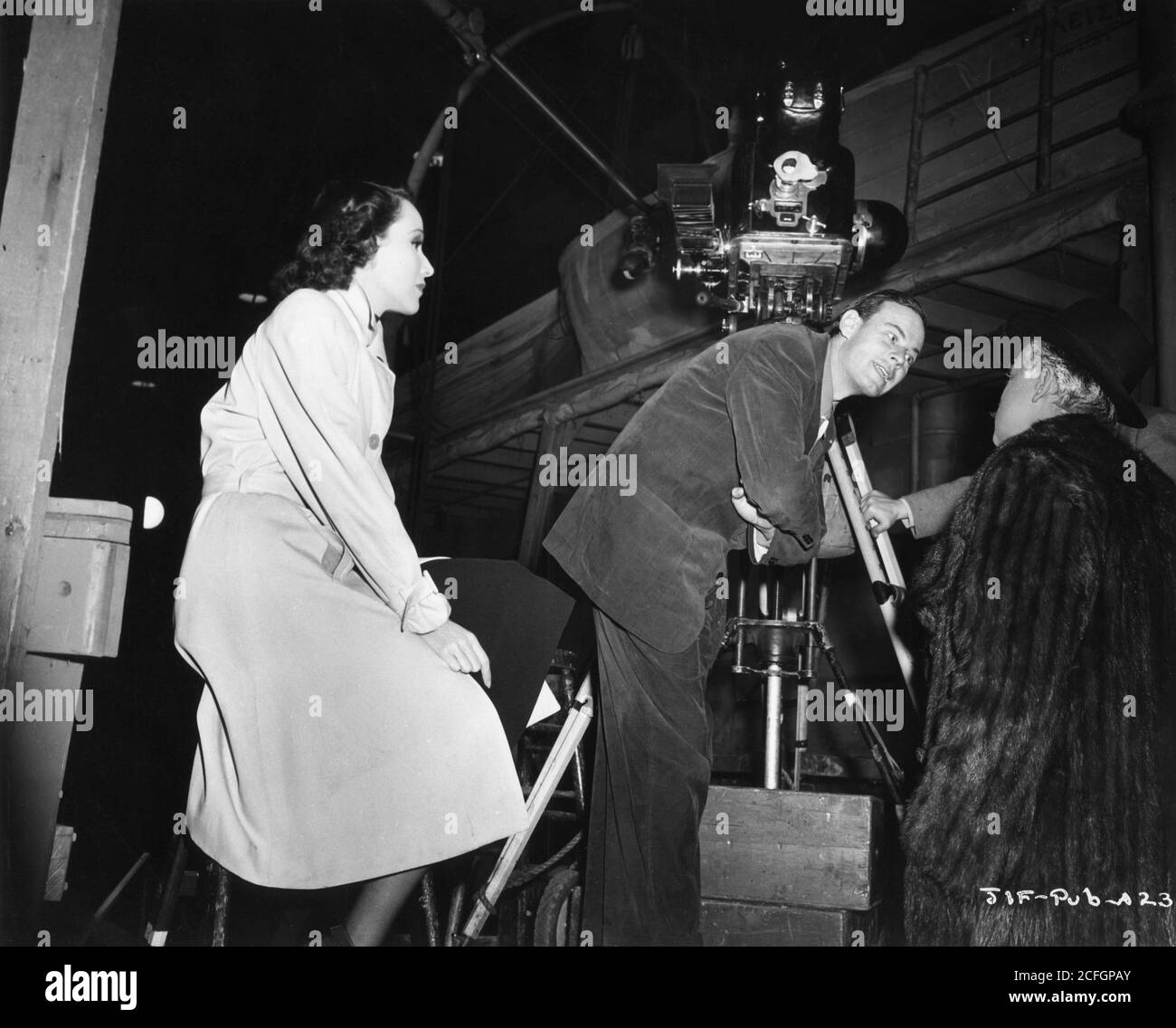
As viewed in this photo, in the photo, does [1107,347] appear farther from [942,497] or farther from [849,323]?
[942,497]

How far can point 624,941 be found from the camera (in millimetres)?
2049

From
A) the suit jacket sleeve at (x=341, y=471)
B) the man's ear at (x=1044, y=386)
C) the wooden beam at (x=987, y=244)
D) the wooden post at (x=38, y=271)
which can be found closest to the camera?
the suit jacket sleeve at (x=341, y=471)

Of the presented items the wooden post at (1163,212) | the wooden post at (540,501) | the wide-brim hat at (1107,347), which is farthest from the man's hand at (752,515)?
the wooden post at (540,501)

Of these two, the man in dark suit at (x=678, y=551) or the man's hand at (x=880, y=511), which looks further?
the man's hand at (x=880, y=511)

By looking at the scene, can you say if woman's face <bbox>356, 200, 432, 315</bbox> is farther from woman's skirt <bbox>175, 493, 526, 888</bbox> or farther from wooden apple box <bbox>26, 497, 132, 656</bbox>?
wooden apple box <bbox>26, 497, 132, 656</bbox>

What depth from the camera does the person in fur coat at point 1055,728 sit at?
158 centimetres

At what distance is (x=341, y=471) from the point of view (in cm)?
181

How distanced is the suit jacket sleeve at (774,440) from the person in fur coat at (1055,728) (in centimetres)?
47

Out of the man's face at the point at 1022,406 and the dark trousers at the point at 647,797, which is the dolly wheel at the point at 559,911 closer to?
the dark trousers at the point at 647,797

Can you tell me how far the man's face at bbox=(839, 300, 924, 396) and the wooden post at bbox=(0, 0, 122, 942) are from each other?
2.09 m

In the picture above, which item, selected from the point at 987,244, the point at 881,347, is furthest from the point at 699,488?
the point at 987,244

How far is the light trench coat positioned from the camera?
1699 mm
